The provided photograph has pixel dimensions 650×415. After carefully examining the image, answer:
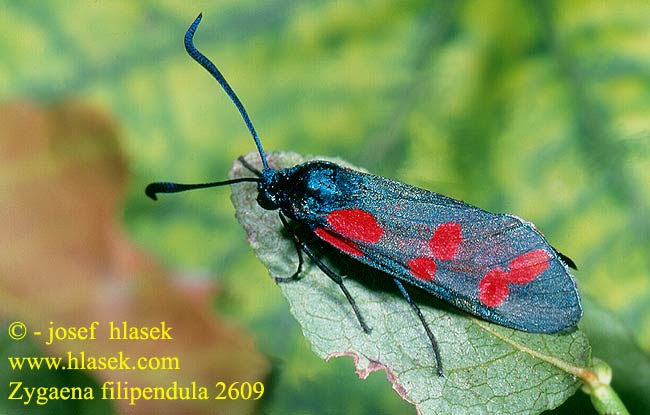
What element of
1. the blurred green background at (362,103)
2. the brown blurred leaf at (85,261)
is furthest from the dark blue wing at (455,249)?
the brown blurred leaf at (85,261)

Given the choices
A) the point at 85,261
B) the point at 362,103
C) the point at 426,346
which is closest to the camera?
the point at 426,346

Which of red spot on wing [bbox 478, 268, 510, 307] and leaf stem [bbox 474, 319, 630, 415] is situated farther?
red spot on wing [bbox 478, 268, 510, 307]

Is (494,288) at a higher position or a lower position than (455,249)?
lower

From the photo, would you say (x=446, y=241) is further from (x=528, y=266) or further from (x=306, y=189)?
(x=306, y=189)

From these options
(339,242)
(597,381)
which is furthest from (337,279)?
(597,381)

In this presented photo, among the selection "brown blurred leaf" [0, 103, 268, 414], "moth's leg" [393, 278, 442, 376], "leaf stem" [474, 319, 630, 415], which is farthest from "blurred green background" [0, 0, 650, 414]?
"leaf stem" [474, 319, 630, 415]

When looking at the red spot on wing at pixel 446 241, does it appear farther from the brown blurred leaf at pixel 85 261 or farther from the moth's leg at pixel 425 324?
the brown blurred leaf at pixel 85 261

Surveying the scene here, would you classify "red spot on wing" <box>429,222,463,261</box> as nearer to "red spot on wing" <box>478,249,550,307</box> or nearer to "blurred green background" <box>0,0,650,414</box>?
"red spot on wing" <box>478,249,550,307</box>
